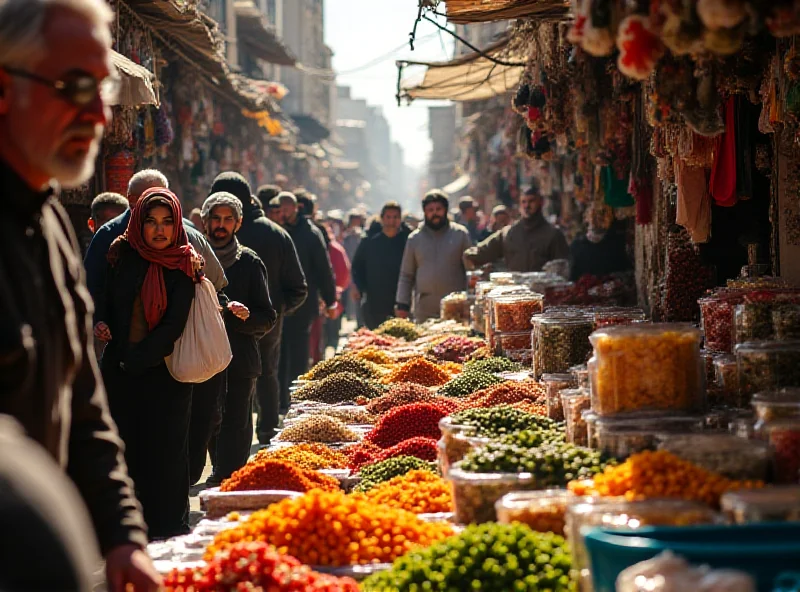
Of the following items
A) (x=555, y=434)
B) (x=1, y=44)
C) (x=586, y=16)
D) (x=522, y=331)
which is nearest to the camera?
(x=1, y=44)

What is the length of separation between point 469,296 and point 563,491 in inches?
277

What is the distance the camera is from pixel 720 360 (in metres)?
4.68

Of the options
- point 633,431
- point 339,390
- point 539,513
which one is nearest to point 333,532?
point 539,513

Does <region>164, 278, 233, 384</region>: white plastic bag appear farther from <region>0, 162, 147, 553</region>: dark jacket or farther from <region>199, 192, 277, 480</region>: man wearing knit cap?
<region>0, 162, 147, 553</region>: dark jacket

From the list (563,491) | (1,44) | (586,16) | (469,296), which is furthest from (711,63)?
(469,296)

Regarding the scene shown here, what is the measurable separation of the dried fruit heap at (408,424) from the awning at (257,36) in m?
21.2

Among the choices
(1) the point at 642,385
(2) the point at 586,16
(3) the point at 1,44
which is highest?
(2) the point at 586,16

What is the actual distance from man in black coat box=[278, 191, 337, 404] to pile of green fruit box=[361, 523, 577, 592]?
26.1 ft

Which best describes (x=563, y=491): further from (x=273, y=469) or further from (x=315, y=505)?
(x=273, y=469)

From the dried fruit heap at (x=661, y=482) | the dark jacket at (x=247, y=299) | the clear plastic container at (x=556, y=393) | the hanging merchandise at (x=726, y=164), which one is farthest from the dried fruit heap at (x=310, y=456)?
the hanging merchandise at (x=726, y=164)

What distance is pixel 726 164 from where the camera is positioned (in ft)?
21.1

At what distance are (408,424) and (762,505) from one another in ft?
9.87

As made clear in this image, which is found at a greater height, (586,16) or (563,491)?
(586,16)

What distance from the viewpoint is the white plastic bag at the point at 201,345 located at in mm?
5922
